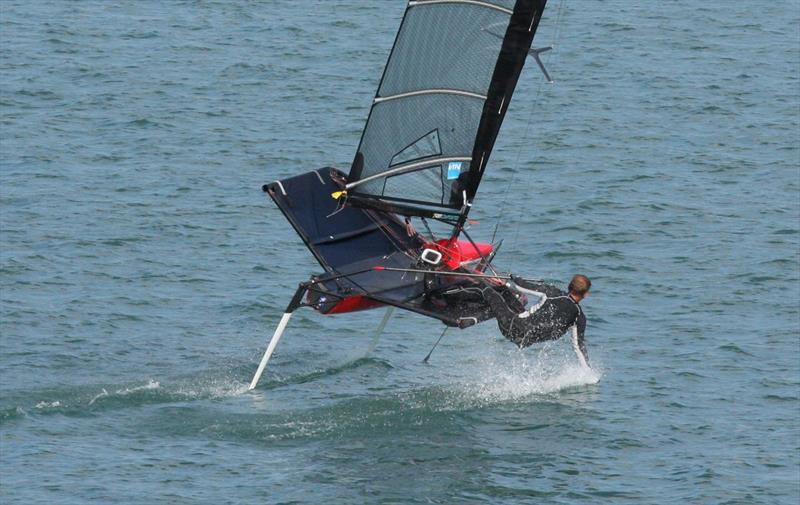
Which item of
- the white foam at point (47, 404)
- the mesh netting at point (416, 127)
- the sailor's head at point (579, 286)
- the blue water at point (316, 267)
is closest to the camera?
the blue water at point (316, 267)

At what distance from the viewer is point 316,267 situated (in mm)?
24781

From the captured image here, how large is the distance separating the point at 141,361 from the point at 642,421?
6.27 metres

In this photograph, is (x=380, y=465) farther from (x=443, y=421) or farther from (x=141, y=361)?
(x=141, y=361)

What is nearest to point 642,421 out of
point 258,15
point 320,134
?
point 320,134

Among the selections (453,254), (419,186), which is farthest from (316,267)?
(453,254)

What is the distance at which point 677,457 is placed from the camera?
18219 mm

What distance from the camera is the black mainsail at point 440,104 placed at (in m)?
18.2

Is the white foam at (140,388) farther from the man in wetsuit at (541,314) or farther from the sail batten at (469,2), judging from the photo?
the sail batten at (469,2)

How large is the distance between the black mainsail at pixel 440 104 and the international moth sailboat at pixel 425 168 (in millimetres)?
11

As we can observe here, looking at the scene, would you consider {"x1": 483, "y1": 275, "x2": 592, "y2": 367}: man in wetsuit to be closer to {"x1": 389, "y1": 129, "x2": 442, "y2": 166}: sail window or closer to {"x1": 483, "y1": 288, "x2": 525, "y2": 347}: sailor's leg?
{"x1": 483, "y1": 288, "x2": 525, "y2": 347}: sailor's leg

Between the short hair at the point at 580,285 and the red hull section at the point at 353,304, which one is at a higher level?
the short hair at the point at 580,285

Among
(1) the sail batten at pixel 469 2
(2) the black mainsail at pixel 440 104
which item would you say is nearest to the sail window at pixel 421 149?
(2) the black mainsail at pixel 440 104

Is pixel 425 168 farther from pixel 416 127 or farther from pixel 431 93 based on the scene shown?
pixel 431 93

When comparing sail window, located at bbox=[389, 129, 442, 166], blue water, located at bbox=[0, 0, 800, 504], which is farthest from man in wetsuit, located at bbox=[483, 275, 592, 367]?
sail window, located at bbox=[389, 129, 442, 166]
